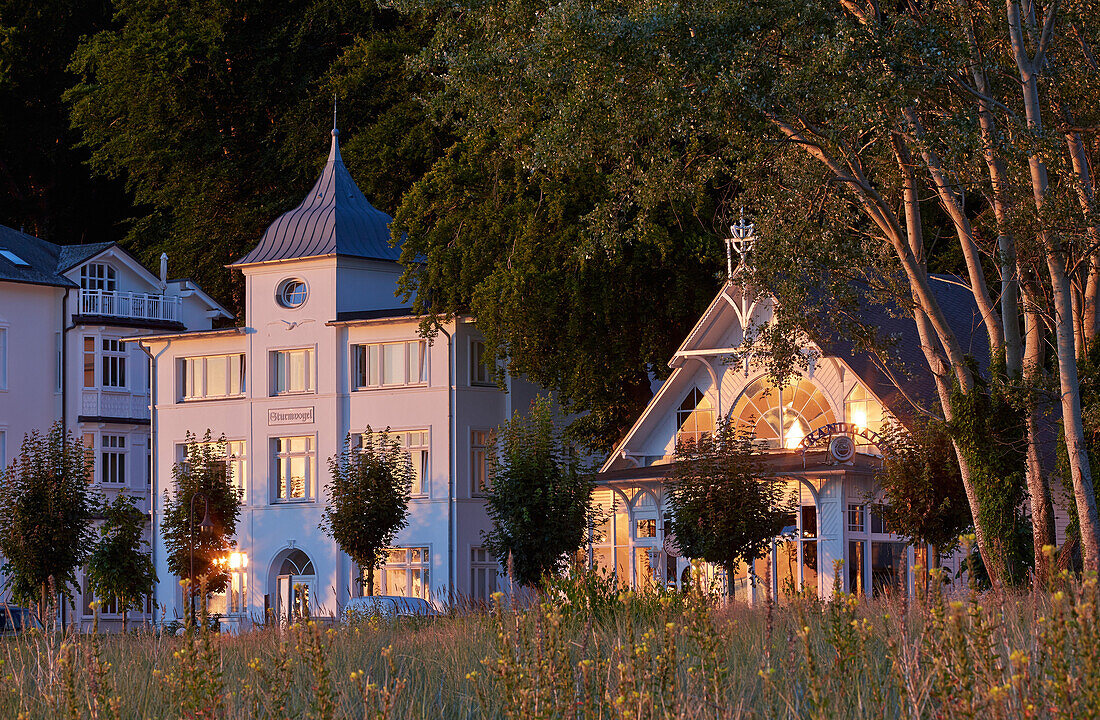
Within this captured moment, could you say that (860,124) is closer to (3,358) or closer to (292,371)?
(292,371)

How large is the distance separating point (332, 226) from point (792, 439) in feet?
50.7

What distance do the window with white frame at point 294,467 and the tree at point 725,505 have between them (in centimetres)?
1600

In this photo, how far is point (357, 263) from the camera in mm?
44562

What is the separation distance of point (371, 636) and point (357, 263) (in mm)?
32267

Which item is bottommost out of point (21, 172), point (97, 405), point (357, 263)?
point (97, 405)

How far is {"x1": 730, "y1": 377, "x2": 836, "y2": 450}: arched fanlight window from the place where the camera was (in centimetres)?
3438

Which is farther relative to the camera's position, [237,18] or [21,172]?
[21,172]

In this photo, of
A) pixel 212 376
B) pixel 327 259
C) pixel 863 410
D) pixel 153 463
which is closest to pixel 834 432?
pixel 863 410

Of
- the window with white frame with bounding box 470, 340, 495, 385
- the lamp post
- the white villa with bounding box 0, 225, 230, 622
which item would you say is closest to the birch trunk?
the lamp post

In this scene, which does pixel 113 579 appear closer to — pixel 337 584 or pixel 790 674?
pixel 337 584

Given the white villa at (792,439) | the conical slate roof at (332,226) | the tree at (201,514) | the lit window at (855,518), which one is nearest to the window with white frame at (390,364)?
the conical slate roof at (332,226)

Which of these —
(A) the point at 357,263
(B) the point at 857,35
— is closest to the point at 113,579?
(A) the point at 357,263

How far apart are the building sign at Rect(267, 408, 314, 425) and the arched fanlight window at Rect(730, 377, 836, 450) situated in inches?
534

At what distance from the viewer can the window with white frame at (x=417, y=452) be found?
1677 inches
